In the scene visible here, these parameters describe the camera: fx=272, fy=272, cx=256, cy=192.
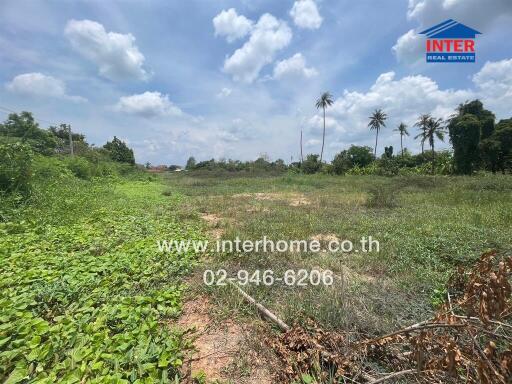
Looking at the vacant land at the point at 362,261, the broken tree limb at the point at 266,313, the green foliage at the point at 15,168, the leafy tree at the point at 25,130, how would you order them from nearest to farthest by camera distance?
the broken tree limb at the point at 266,313
the vacant land at the point at 362,261
the green foliage at the point at 15,168
the leafy tree at the point at 25,130

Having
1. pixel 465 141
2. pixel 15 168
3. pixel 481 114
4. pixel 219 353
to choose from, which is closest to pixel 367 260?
pixel 219 353

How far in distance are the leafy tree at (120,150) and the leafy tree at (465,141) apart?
38114 mm

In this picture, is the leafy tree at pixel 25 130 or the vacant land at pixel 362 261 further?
the leafy tree at pixel 25 130

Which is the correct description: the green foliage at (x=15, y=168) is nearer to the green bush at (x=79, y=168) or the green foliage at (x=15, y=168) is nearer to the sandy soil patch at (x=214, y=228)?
the sandy soil patch at (x=214, y=228)

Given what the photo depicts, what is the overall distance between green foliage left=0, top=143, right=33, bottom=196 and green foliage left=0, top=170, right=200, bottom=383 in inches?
53.4

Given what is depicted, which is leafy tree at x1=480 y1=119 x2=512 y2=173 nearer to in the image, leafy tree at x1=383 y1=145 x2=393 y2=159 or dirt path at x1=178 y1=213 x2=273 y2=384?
leafy tree at x1=383 y1=145 x2=393 y2=159

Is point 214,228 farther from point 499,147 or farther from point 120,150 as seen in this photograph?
point 120,150

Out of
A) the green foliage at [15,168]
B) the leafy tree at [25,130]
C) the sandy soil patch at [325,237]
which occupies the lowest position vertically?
the sandy soil patch at [325,237]

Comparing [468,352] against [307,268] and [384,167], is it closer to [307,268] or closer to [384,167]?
[307,268]

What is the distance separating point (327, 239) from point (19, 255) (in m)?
5.02

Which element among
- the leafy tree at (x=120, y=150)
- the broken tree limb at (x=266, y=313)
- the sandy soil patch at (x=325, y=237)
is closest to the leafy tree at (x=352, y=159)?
the leafy tree at (x=120, y=150)

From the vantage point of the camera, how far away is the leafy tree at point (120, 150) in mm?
35625

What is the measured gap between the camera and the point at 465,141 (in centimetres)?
2589

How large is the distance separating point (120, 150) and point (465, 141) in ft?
132
